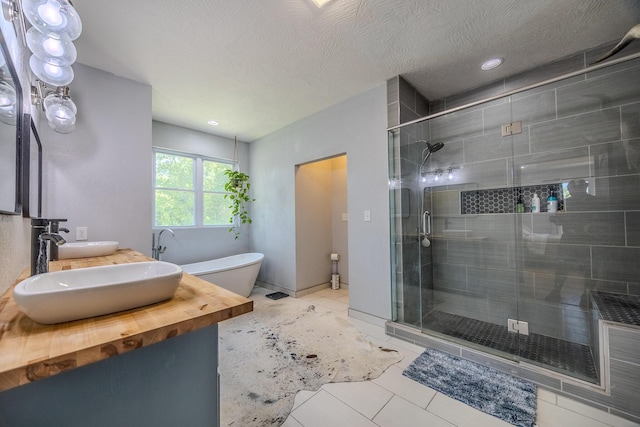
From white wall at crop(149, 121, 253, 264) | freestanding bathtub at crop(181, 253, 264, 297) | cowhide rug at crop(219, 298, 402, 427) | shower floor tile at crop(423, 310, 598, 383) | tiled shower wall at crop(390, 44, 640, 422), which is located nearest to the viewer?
cowhide rug at crop(219, 298, 402, 427)

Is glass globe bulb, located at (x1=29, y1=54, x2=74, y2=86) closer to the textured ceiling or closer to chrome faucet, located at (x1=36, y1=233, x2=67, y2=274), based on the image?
the textured ceiling

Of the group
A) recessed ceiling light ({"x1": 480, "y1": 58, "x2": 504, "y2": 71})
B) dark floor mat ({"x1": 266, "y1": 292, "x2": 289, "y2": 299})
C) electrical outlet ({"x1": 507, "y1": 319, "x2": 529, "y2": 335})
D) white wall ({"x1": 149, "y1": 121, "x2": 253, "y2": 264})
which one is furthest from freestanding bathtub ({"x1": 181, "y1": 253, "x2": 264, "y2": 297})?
recessed ceiling light ({"x1": 480, "y1": 58, "x2": 504, "y2": 71})

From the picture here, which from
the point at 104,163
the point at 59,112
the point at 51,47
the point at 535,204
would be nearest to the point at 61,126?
the point at 59,112

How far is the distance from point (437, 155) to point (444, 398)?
7.55ft

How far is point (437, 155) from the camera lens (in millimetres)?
2805

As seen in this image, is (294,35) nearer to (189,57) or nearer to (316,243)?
(189,57)

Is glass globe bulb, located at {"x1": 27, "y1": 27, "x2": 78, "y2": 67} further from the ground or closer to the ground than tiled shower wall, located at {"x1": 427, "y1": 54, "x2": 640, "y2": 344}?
further from the ground

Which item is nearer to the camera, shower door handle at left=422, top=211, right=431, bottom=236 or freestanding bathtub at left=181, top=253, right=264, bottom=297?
shower door handle at left=422, top=211, right=431, bottom=236

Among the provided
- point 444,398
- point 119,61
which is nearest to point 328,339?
point 444,398

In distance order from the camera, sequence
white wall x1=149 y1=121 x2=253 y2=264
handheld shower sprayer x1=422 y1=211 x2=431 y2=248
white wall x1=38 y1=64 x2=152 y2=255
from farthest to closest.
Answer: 1. white wall x1=149 y1=121 x2=253 y2=264
2. handheld shower sprayer x1=422 y1=211 x2=431 y2=248
3. white wall x1=38 y1=64 x2=152 y2=255

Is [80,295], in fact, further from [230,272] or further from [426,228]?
[426,228]

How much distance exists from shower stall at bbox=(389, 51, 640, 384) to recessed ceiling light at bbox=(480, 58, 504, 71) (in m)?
0.32

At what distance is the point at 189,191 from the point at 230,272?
1513 mm

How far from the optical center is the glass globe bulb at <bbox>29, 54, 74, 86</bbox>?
1.17 meters
